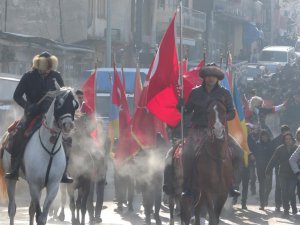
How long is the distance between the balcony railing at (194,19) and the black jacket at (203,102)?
158 feet

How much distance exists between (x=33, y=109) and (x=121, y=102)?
265 inches

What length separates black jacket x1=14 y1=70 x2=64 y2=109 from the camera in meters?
13.2

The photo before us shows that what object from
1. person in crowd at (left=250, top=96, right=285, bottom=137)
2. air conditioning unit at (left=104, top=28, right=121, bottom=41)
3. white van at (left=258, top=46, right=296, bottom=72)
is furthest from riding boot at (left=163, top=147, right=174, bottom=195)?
white van at (left=258, top=46, right=296, bottom=72)

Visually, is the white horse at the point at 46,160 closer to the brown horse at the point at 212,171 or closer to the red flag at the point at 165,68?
the brown horse at the point at 212,171

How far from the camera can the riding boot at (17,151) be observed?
13.3 m

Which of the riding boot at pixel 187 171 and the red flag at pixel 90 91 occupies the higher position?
the red flag at pixel 90 91

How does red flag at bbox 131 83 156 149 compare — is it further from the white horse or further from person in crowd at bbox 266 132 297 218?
the white horse

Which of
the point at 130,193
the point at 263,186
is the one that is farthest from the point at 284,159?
the point at 130,193

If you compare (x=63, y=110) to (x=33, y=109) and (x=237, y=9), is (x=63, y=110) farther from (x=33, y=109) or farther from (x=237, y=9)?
(x=237, y=9)

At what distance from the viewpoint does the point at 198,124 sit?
13258 millimetres

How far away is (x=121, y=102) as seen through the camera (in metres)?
19.7

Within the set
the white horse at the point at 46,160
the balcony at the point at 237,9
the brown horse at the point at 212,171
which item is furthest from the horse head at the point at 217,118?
the balcony at the point at 237,9

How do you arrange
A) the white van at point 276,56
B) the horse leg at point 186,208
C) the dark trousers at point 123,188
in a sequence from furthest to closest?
the white van at point 276,56 < the dark trousers at point 123,188 < the horse leg at point 186,208

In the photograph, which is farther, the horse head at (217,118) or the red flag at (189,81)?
the red flag at (189,81)
